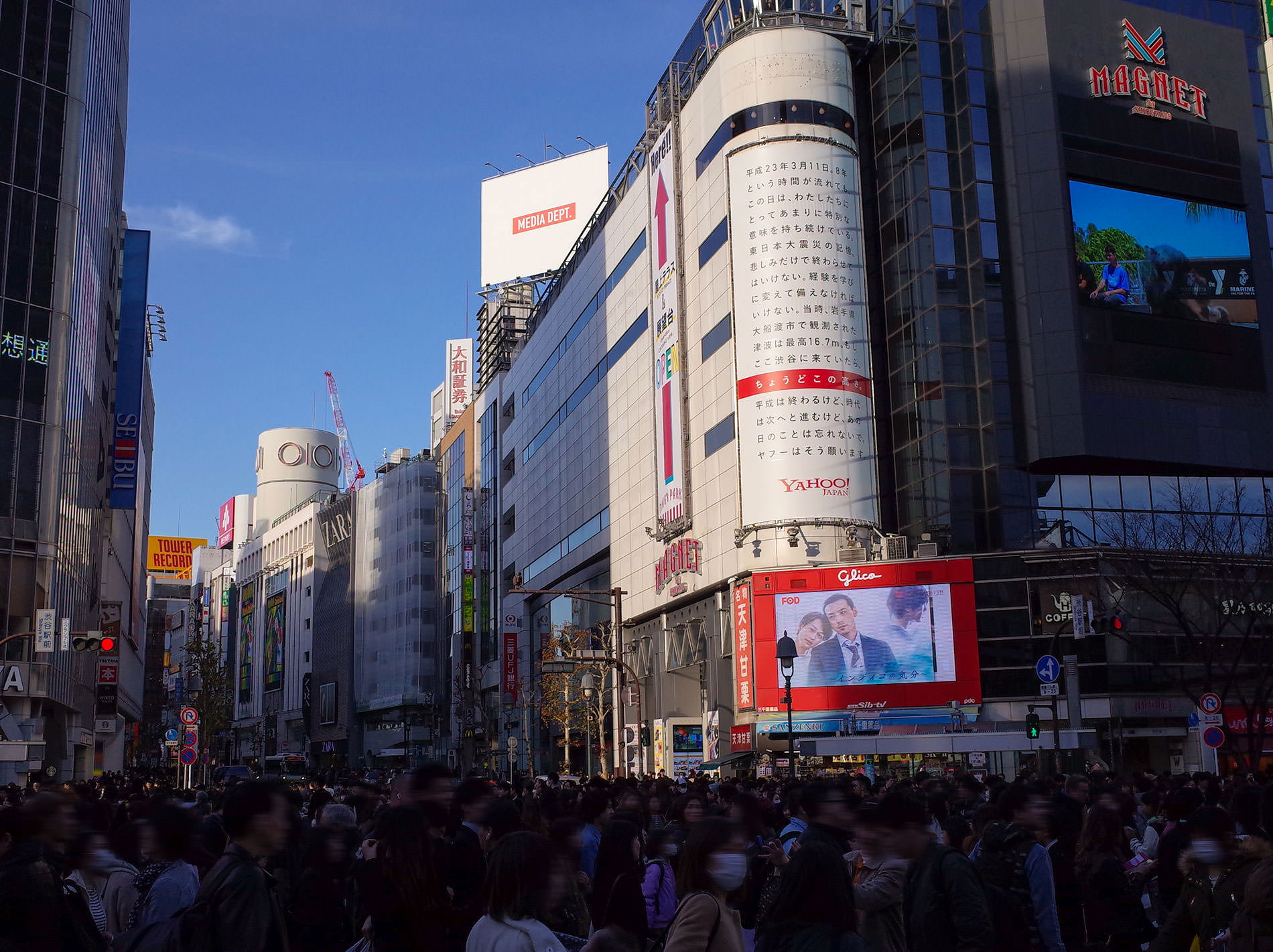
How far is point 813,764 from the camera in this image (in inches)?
1937

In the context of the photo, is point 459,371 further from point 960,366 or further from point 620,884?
point 620,884

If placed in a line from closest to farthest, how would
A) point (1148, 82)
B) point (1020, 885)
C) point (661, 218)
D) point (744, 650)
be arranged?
point (1020, 885)
point (744, 650)
point (1148, 82)
point (661, 218)

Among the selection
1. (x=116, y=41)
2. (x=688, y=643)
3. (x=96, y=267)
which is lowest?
(x=688, y=643)

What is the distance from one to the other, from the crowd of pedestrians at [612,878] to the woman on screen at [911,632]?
38606 mm

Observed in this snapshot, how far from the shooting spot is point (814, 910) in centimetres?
555

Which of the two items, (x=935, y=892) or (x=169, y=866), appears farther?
(x=169, y=866)

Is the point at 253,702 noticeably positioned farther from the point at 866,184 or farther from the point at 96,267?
the point at 866,184

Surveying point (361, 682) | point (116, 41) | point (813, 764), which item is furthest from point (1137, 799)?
point (361, 682)

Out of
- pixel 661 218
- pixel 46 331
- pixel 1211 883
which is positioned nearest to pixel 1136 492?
pixel 661 218

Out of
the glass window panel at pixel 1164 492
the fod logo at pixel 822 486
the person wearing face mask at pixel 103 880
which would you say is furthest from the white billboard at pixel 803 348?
the person wearing face mask at pixel 103 880

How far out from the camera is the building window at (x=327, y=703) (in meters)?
150

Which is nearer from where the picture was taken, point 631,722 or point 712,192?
point 712,192

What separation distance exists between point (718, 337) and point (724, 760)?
17712mm

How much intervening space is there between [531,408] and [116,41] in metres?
37.7
